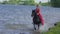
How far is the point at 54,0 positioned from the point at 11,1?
28.8m

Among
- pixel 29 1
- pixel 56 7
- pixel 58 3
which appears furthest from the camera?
pixel 29 1

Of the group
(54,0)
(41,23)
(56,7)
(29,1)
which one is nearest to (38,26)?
(41,23)

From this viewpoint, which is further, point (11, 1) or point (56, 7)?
point (11, 1)

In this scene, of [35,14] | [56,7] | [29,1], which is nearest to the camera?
[35,14]

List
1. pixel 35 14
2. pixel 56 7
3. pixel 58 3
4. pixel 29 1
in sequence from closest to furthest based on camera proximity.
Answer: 1. pixel 35 14
2. pixel 58 3
3. pixel 56 7
4. pixel 29 1

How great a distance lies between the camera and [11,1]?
114375mm

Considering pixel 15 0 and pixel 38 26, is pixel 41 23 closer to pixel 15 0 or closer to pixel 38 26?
pixel 38 26

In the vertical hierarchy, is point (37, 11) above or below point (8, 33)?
above

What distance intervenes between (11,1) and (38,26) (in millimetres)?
95459

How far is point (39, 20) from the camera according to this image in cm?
1902

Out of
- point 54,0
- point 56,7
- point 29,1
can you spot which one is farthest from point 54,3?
point 29,1

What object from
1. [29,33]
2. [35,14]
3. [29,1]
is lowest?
[29,1]

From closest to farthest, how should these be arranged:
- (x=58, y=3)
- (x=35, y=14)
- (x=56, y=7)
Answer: (x=35, y=14) < (x=58, y=3) < (x=56, y=7)

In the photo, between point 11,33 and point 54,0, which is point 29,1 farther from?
point 11,33
